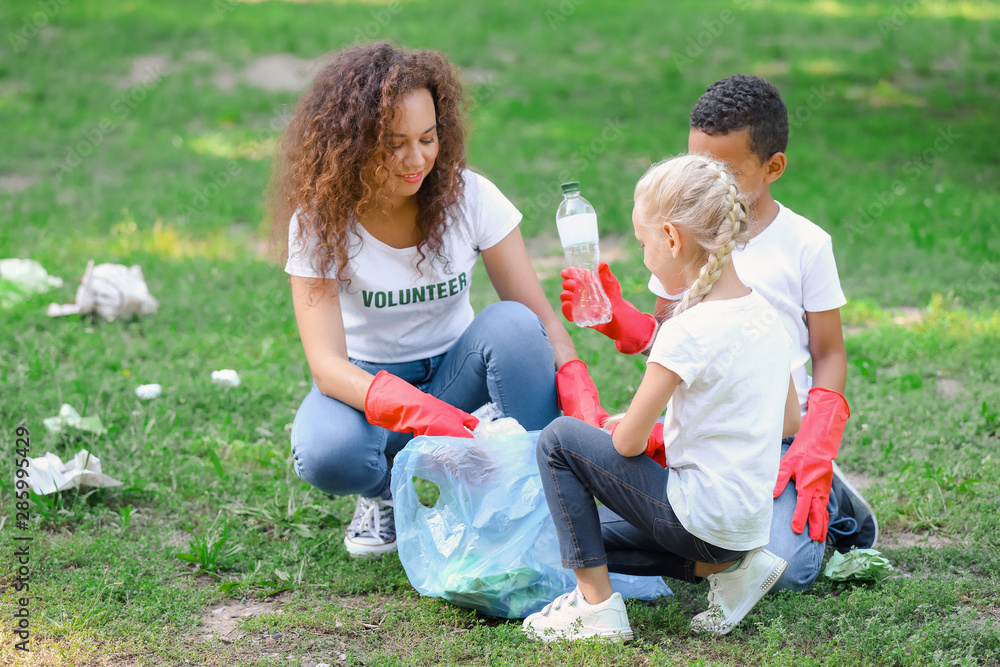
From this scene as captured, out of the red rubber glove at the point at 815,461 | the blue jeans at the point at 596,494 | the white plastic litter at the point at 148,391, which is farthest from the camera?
the white plastic litter at the point at 148,391

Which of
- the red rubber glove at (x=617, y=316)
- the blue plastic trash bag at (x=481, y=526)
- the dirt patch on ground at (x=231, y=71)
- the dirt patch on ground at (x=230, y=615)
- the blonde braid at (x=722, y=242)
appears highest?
the dirt patch on ground at (x=231, y=71)

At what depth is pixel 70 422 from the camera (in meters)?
3.07

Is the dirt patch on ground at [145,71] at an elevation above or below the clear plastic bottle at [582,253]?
above

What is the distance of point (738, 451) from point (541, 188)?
4.26 m

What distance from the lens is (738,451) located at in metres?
1.97

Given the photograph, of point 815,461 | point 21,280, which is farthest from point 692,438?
point 21,280

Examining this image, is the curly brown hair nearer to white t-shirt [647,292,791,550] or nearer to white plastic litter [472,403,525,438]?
white plastic litter [472,403,525,438]

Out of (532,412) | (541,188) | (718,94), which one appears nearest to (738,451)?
(532,412)

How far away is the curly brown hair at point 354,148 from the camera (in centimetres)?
236

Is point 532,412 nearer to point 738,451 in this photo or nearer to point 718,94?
point 738,451

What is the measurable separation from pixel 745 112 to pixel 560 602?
51.7 inches

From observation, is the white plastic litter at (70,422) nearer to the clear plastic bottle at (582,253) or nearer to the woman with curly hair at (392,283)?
the woman with curly hair at (392,283)

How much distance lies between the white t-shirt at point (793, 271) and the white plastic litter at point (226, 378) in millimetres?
1982

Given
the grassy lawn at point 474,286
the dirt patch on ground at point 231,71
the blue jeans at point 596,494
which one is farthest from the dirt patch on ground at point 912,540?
the dirt patch on ground at point 231,71
